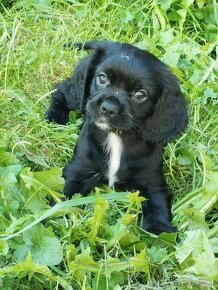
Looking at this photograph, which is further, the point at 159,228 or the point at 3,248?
the point at 159,228

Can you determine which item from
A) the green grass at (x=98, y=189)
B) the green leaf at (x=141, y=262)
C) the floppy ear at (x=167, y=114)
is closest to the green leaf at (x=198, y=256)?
the green grass at (x=98, y=189)

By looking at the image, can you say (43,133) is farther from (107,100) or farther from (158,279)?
(158,279)

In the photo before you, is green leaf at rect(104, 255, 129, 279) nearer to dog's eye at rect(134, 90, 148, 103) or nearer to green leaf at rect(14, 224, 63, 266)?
green leaf at rect(14, 224, 63, 266)

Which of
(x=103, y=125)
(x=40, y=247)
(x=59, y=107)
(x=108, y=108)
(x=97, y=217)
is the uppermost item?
(x=108, y=108)

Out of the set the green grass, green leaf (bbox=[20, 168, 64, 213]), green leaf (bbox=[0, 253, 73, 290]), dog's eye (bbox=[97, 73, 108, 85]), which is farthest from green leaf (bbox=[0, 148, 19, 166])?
green leaf (bbox=[0, 253, 73, 290])

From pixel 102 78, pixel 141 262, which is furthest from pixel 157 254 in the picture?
pixel 102 78

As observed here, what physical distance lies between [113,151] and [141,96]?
1.03 feet

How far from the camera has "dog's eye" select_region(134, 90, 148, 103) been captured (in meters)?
2.77

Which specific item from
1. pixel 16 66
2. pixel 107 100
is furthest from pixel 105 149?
pixel 16 66

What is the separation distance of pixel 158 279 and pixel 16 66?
5.07ft

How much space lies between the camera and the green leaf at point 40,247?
2420 mm

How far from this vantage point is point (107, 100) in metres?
2.70

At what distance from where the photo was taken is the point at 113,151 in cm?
296

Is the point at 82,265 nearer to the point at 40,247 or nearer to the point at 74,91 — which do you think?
the point at 40,247
